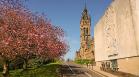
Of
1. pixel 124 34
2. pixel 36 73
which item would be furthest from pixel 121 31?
pixel 36 73

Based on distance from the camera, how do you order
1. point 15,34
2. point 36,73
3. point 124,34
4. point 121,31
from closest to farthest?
point 15,34
point 124,34
point 121,31
point 36,73

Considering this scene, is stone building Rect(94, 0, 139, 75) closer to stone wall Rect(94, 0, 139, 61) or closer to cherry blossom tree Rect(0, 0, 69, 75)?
stone wall Rect(94, 0, 139, 61)

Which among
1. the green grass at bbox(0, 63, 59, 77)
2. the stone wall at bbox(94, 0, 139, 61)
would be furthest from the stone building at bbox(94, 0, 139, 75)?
the green grass at bbox(0, 63, 59, 77)

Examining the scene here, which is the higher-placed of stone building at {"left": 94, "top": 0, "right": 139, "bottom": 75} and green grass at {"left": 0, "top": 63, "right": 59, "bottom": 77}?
stone building at {"left": 94, "top": 0, "right": 139, "bottom": 75}

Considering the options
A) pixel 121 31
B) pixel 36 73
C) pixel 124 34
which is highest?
pixel 121 31

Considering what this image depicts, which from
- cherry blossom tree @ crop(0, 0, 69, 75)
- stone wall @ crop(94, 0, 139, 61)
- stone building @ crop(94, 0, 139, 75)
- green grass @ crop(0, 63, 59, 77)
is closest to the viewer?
cherry blossom tree @ crop(0, 0, 69, 75)

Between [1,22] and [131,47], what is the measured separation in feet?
57.5

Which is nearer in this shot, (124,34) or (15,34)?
(15,34)

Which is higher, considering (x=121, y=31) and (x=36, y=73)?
(x=121, y=31)

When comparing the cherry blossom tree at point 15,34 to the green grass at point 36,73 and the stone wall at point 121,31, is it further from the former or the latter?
the stone wall at point 121,31

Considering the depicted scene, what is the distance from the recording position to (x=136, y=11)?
33969 mm

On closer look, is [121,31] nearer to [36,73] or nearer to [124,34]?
[124,34]

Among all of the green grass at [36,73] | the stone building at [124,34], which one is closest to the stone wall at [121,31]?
the stone building at [124,34]

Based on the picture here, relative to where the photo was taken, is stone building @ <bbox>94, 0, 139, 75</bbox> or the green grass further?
the green grass
